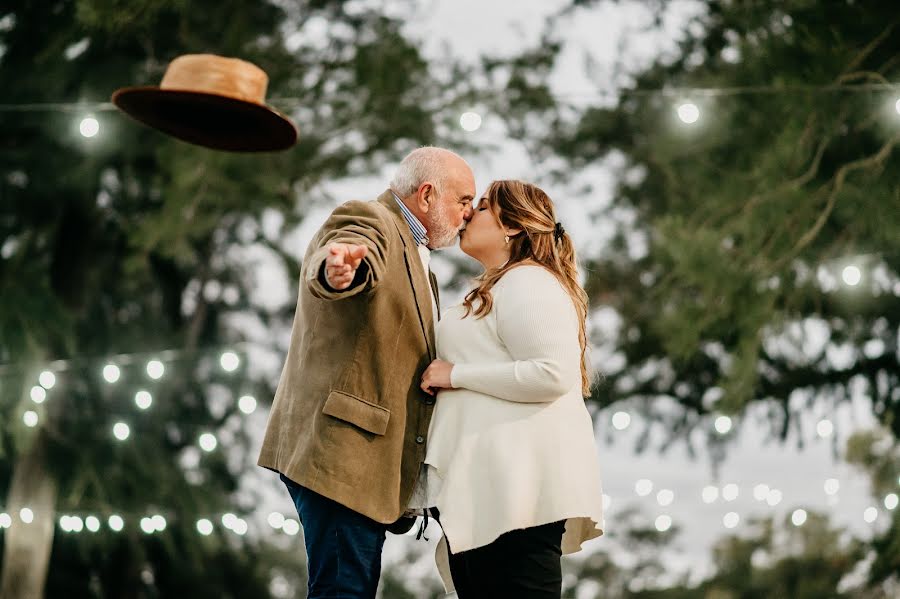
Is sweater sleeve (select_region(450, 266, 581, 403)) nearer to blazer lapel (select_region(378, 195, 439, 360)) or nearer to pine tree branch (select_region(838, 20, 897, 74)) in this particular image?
blazer lapel (select_region(378, 195, 439, 360))

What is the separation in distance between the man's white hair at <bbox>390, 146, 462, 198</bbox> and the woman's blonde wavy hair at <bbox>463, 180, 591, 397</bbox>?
0.09 m

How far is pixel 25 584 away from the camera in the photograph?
608 centimetres

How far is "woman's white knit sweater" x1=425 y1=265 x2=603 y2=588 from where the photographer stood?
1.76 meters

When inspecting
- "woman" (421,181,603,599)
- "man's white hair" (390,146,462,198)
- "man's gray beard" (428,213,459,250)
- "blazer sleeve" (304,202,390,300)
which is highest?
"man's white hair" (390,146,462,198)

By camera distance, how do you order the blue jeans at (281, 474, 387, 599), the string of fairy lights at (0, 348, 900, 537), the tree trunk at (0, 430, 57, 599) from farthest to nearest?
1. the tree trunk at (0, 430, 57, 599)
2. the string of fairy lights at (0, 348, 900, 537)
3. the blue jeans at (281, 474, 387, 599)

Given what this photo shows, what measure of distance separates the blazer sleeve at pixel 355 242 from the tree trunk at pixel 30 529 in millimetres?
4807

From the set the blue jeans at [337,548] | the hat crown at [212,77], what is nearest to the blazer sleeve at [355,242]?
the blue jeans at [337,548]

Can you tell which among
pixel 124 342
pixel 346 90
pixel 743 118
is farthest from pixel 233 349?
pixel 743 118

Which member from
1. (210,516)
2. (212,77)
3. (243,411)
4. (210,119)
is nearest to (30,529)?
(210,516)

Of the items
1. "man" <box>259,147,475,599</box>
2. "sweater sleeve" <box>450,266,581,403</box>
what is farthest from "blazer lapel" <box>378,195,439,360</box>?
"sweater sleeve" <box>450,266,581,403</box>

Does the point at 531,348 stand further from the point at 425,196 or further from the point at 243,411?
the point at 243,411

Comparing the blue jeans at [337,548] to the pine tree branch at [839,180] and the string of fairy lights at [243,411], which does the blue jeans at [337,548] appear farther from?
the pine tree branch at [839,180]

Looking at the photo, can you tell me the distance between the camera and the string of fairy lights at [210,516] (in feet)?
17.2

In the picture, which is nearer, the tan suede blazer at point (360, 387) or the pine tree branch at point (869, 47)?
the tan suede blazer at point (360, 387)
